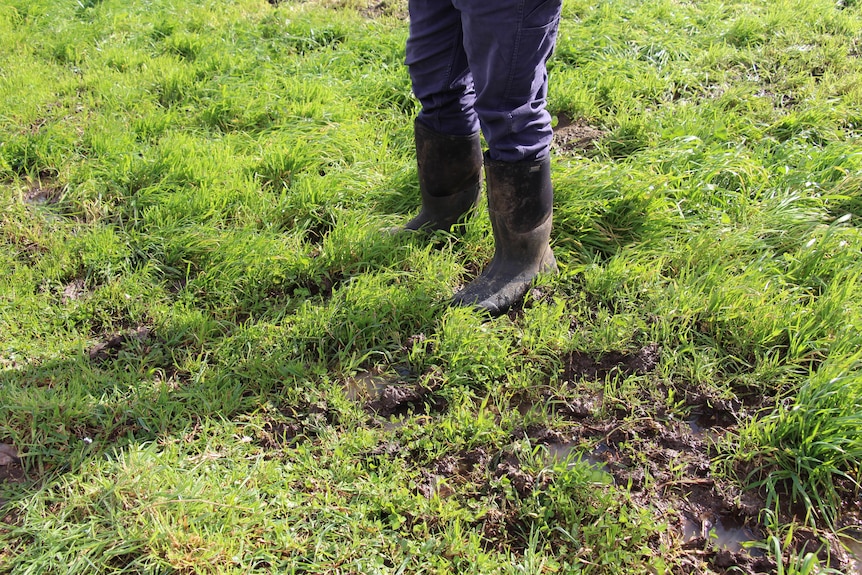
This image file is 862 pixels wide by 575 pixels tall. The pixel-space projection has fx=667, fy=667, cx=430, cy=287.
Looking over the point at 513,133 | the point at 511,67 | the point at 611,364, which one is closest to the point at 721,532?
the point at 611,364

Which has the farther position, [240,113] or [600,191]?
[240,113]

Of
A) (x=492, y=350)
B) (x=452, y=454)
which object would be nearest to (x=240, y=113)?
(x=492, y=350)

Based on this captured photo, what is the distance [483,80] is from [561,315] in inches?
35.6

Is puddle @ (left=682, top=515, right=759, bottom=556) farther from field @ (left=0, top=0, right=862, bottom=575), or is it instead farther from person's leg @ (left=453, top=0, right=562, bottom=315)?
person's leg @ (left=453, top=0, right=562, bottom=315)

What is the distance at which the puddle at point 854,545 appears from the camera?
5.74 ft

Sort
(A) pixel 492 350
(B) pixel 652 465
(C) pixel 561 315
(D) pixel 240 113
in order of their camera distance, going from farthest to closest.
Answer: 1. (D) pixel 240 113
2. (C) pixel 561 315
3. (A) pixel 492 350
4. (B) pixel 652 465

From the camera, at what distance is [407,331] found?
2500 millimetres

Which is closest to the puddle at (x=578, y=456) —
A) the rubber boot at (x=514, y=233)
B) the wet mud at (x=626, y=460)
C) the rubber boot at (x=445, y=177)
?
the wet mud at (x=626, y=460)

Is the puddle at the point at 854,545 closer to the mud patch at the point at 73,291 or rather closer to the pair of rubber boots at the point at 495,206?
the pair of rubber boots at the point at 495,206

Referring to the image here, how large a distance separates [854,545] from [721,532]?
342 mm

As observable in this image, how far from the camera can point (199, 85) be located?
3.78 m

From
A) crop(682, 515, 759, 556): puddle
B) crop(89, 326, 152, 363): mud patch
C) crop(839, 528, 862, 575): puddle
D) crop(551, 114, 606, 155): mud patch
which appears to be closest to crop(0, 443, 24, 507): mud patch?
crop(89, 326, 152, 363): mud patch

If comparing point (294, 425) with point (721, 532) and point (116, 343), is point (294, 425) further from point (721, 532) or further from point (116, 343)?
point (721, 532)

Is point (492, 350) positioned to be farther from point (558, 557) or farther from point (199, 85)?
point (199, 85)
